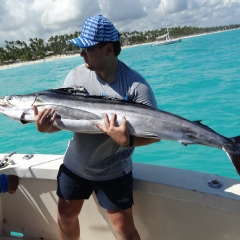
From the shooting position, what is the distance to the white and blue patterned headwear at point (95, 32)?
198 centimetres

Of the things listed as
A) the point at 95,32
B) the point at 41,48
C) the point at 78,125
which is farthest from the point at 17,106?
the point at 41,48

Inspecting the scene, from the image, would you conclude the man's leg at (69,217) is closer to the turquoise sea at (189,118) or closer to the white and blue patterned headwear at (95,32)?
the white and blue patterned headwear at (95,32)

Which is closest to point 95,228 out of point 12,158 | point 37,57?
point 12,158

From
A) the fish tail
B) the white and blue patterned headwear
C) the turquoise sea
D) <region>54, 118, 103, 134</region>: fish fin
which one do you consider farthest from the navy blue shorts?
the turquoise sea

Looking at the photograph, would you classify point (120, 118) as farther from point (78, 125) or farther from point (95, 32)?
point (95, 32)

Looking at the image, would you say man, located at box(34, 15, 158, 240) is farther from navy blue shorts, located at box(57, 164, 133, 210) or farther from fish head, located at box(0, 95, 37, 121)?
fish head, located at box(0, 95, 37, 121)

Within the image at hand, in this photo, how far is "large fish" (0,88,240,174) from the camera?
1.98 m

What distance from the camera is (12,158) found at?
10.4ft

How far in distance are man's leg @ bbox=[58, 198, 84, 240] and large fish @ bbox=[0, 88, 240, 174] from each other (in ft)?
1.90

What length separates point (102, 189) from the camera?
87.2 inches

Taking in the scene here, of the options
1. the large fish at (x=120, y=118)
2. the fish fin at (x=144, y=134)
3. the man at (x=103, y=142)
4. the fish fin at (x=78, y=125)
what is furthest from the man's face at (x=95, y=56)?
the fish fin at (x=144, y=134)

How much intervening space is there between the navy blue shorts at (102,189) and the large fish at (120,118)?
37cm

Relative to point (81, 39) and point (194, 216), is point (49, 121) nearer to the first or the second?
point (81, 39)

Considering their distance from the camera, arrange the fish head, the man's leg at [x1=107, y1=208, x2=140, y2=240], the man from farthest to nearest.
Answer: the fish head → the man's leg at [x1=107, y1=208, x2=140, y2=240] → the man
